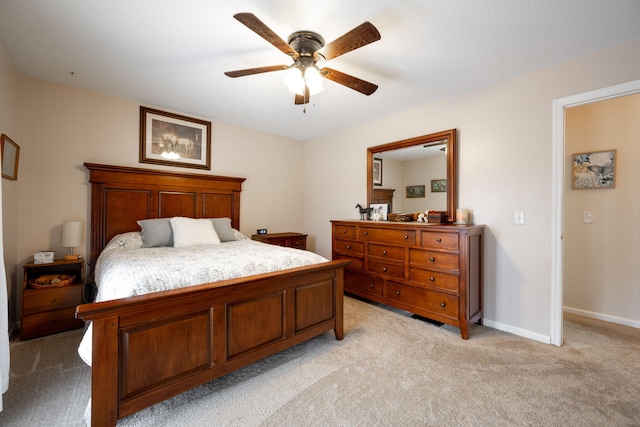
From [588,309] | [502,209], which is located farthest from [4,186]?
[588,309]

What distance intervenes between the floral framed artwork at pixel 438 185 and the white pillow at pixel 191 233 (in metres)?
2.66

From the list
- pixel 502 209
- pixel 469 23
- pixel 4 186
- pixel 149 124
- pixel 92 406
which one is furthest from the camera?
pixel 149 124

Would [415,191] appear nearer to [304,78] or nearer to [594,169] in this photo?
[594,169]

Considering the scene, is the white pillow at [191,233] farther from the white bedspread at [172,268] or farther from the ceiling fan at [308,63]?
the ceiling fan at [308,63]

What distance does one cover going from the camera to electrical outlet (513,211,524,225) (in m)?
2.58

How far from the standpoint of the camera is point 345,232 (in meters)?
3.66

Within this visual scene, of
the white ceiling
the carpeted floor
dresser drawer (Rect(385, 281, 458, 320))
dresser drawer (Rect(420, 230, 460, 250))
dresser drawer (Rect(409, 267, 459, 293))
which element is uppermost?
the white ceiling

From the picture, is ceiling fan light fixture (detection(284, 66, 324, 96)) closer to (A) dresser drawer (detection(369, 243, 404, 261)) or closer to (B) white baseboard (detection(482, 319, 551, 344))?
(A) dresser drawer (detection(369, 243, 404, 261))

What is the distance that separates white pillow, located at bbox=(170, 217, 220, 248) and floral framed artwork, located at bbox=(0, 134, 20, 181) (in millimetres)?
1360

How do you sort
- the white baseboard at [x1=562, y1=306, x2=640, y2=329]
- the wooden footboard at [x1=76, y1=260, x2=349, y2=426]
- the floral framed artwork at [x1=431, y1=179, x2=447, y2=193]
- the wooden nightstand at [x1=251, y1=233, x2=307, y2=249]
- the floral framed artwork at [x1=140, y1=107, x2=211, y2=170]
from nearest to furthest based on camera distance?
the wooden footboard at [x1=76, y1=260, x2=349, y2=426] → the white baseboard at [x1=562, y1=306, x2=640, y2=329] → the floral framed artwork at [x1=431, y1=179, x2=447, y2=193] → the floral framed artwork at [x1=140, y1=107, x2=211, y2=170] → the wooden nightstand at [x1=251, y1=233, x2=307, y2=249]

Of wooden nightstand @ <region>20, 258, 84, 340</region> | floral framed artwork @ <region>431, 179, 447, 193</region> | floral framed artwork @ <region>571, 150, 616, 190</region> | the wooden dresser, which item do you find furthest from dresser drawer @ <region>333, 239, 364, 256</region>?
wooden nightstand @ <region>20, 258, 84, 340</region>

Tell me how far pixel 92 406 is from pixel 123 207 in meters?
2.48

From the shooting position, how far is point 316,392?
5.76ft

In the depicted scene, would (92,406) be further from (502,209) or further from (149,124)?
(502,209)
